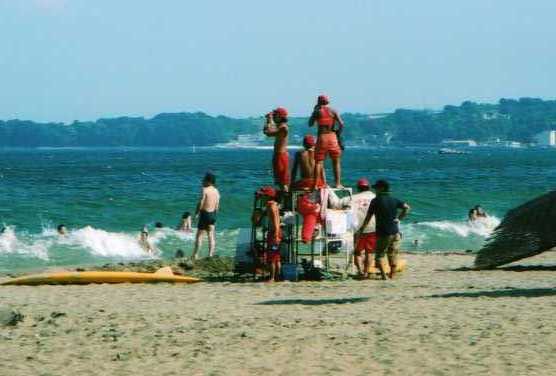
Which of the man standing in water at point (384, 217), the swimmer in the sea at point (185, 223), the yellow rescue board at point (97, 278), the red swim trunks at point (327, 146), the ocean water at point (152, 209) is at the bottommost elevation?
the ocean water at point (152, 209)

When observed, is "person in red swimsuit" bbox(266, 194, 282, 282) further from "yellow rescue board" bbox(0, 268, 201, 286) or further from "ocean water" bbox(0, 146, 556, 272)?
"ocean water" bbox(0, 146, 556, 272)

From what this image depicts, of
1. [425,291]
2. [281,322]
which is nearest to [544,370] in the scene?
[281,322]

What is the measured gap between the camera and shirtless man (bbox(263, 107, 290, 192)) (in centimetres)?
1424

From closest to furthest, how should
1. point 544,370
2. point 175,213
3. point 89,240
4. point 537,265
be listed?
point 544,370 < point 537,265 < point 89,240 < point 175,213

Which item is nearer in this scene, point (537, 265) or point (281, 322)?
point (281, 322)

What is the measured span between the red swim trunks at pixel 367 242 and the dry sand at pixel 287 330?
59 centimetres

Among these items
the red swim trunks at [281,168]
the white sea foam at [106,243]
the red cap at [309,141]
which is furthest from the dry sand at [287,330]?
the white sea foam at [106,243]

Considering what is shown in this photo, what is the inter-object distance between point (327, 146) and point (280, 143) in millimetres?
590

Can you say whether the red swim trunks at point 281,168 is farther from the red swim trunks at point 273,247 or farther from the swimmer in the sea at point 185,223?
the swimmer in the sea at point 185,223

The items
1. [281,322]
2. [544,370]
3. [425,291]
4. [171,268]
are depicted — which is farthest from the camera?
[171,268]

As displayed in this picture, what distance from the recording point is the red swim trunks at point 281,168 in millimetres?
14238

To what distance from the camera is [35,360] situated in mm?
9312

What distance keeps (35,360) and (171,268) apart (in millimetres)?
7096

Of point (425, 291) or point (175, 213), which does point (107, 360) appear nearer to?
point (425, 291)
